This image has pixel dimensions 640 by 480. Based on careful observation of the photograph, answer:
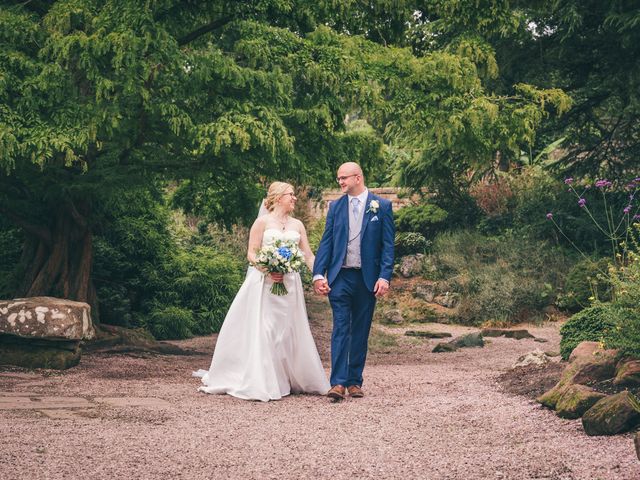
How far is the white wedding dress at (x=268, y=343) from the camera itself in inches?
348

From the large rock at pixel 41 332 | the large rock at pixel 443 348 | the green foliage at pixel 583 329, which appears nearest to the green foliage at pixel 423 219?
the large rock at pixel 443 348

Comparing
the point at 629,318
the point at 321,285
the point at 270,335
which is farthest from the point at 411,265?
the point at 629,318

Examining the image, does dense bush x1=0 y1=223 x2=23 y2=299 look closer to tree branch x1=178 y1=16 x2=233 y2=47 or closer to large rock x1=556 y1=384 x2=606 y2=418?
tree branch x1=178 y1=16 x2=233 y2=47

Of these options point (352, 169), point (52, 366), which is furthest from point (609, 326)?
point (52, 366)

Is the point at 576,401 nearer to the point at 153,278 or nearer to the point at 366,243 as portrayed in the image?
the point at 366,243

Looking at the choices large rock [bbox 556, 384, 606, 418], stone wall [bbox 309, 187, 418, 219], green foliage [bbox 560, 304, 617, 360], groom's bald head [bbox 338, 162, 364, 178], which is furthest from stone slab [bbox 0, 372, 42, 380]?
stone wall [bbox 309, 187, 418, 219]

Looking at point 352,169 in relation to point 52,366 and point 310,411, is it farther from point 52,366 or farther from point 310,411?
point 52,366

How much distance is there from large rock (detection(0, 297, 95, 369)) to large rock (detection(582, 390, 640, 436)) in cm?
615

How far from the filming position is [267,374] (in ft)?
28.6

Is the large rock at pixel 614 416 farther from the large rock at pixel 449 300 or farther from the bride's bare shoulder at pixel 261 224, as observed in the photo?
the large rock at pixel 449 300

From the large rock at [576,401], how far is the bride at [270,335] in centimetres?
259

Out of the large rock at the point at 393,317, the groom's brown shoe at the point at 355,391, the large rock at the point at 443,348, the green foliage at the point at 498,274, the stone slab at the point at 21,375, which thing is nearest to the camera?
the groom's brown shoe at the point at 355,391

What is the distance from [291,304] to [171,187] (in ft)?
50.4

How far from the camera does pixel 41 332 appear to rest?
10383 millimetres
